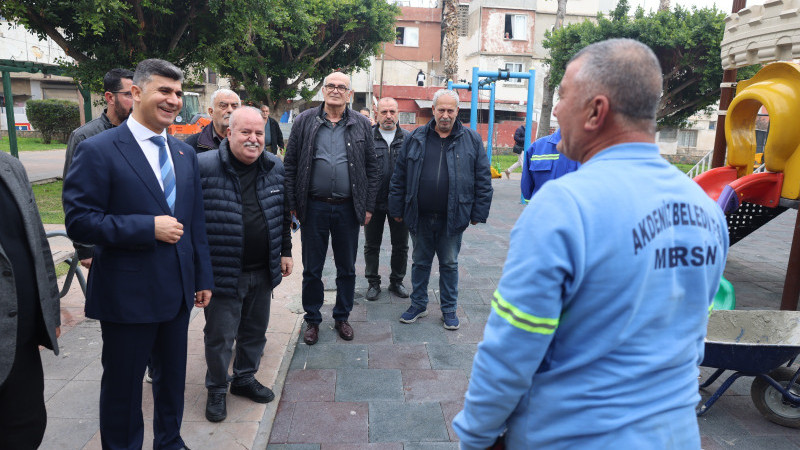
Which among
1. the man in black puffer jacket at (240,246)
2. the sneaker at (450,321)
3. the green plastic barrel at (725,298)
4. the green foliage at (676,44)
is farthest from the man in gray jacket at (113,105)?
the green foliage at (676,44)

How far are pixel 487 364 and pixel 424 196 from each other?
3.51 meters

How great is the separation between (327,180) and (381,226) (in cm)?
168

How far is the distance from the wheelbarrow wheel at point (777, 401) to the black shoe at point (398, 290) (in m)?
3.20

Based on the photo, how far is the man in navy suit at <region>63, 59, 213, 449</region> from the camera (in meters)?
2.38

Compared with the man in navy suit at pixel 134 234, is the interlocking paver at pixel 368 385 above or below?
below

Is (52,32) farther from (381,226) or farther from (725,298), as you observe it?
(725,298)

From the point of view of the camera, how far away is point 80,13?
A: 8703mm

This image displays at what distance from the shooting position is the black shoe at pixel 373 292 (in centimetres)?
565

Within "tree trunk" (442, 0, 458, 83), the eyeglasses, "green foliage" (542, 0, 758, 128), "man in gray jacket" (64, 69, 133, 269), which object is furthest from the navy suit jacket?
"tree trunk" (442, 0, 458, 83)

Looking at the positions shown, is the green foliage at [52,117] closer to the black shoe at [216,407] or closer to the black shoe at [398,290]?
the black shoe at [398,290]

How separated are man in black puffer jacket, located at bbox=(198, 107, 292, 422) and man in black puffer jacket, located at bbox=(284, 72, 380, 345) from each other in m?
0.77

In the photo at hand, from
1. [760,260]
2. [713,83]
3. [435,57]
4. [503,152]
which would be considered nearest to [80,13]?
[760,260]

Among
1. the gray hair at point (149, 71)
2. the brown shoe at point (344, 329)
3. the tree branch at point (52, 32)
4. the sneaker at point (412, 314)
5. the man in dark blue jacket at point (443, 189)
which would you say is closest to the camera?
the gray hair at point (149, 71)

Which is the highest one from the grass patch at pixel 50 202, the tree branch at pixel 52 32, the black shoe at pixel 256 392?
the tree branch at pixel 52 32
